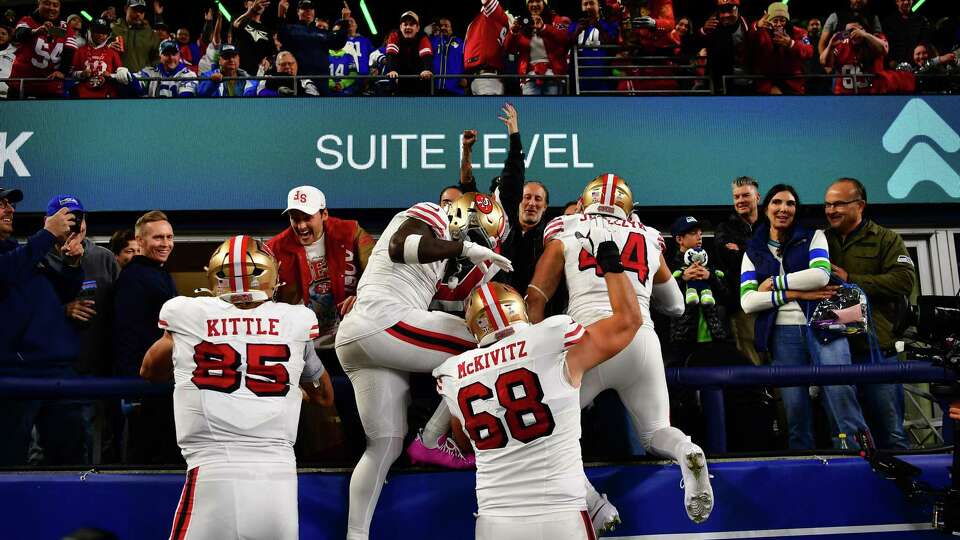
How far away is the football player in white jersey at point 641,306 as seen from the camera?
4.36 metres

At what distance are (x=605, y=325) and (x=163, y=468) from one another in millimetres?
2759

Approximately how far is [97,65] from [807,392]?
9.18m

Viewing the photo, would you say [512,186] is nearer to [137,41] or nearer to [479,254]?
[479,254]

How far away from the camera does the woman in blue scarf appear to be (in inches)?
219

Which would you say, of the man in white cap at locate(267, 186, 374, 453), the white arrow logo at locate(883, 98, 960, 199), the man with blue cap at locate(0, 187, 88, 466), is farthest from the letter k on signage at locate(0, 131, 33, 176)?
the white arrow logo at locate(883, 98, 960, 199)

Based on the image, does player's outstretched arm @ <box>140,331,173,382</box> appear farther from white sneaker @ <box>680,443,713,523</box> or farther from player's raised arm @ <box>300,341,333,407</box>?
white sneaker @ <box>680,443,713,523</box>

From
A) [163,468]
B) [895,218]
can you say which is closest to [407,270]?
[163,468]

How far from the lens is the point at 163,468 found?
4.90 meters

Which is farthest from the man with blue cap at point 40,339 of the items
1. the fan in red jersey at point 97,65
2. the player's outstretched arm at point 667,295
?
the fan in red jersey at point 97,65

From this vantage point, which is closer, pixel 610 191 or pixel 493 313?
pixel 493 313

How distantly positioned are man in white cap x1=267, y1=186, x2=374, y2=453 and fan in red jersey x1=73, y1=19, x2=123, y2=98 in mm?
5741

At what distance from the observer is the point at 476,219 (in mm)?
5355

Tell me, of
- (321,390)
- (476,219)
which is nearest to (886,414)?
(476,219)

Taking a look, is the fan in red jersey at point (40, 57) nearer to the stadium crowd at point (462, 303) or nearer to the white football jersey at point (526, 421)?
the stadium crowd at point (462, 303)
